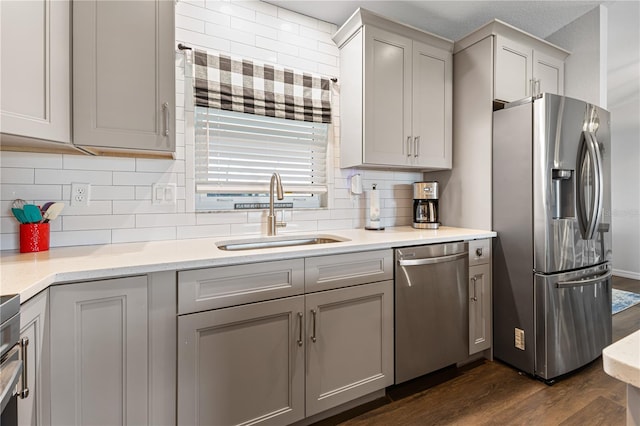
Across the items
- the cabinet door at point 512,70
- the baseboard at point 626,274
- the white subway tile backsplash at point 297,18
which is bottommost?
the baseboard at point 626,274

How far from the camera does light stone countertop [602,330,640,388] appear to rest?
0.45m

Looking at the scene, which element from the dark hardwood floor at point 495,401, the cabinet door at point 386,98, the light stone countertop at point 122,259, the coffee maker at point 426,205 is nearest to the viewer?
the light stone countertop at point 122,259

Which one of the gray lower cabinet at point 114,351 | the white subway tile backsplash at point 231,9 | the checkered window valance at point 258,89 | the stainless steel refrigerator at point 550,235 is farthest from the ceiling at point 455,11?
the gray lower cabinet at point 114,351

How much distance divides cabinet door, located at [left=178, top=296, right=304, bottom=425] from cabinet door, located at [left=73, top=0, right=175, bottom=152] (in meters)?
0.88

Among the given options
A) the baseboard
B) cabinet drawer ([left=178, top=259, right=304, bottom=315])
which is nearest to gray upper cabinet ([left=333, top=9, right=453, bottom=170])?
cabinet drawer ([left=178, top=259, right=304, bottom=315])

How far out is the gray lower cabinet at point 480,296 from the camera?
209 centimetres

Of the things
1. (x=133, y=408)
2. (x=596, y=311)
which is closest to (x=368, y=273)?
(x=133, y=408)

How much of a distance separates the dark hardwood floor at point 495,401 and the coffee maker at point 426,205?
105cm

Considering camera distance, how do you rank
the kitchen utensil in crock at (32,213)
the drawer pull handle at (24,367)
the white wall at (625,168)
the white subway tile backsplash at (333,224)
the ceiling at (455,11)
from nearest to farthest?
the drawer pull handle at (24,367) → the kitchen utensil in crock at (32,213) → the ceiling at (455,11) → the white subway tile backsplash at (333,224) → the white wall at (625,168)

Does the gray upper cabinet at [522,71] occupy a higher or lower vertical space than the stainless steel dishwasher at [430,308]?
higher

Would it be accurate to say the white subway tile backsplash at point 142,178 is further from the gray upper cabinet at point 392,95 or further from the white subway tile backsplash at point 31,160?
the gray upper cabinet at point 392,95

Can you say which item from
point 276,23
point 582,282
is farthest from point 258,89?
point 582,282

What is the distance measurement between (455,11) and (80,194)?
2854 mm

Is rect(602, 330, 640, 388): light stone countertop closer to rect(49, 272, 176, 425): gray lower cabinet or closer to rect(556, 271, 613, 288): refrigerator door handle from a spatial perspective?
rect(49, 272, 176, 425): gray lower cabinet
